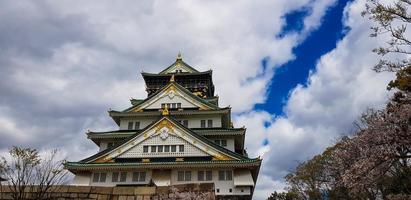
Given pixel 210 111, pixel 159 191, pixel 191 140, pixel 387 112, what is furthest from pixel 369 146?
pixel 210 111

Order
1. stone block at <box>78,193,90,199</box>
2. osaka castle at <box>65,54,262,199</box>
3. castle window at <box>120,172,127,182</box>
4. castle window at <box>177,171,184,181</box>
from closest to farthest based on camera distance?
stone block at <box>78,193,90,199</box>, osaka castle at <box>65,54,262,199</box>, castle window at <box>177,171,184,181</box>, castle window at <box>120,172,127,182</box>

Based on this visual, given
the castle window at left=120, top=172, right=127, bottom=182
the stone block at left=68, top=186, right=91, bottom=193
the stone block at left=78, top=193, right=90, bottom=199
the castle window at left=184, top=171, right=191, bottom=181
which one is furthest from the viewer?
the castle window at left=120, top=172, right=127, bottom=182

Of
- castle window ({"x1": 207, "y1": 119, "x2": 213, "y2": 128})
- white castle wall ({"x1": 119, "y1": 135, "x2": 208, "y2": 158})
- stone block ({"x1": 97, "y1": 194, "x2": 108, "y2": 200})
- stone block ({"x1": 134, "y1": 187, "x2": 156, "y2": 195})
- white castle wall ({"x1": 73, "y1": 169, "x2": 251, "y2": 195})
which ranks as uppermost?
castle window ({"x1": 207, "y1": 119, "x2": 213, "y2": 128})

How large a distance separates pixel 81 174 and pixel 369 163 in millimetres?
25583

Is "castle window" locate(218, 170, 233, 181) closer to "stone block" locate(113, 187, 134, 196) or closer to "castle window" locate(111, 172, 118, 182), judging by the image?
"castle window" locate(111, 172, 118, 182)

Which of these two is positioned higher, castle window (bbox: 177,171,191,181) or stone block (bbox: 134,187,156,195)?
castle window (bbox: 177,171,191,181)

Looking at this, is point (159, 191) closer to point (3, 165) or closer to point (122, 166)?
point (3, 165)

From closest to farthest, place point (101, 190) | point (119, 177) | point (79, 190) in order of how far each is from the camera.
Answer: point (79, 190), point (101, 190), point (119, 177)

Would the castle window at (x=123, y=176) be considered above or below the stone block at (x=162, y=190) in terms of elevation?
above

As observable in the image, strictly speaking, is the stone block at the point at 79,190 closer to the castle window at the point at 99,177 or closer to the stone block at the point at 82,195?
the stone block at the point at 82,195

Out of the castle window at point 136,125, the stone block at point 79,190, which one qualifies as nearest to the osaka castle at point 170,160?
the castle window at point 136,125

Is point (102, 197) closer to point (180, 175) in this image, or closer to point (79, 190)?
point (79, 190)

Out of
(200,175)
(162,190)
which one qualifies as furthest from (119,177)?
(162,190)

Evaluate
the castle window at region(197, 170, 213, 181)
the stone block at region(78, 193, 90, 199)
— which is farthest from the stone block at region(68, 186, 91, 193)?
the castle window at region(197, 170, 213, 181)
